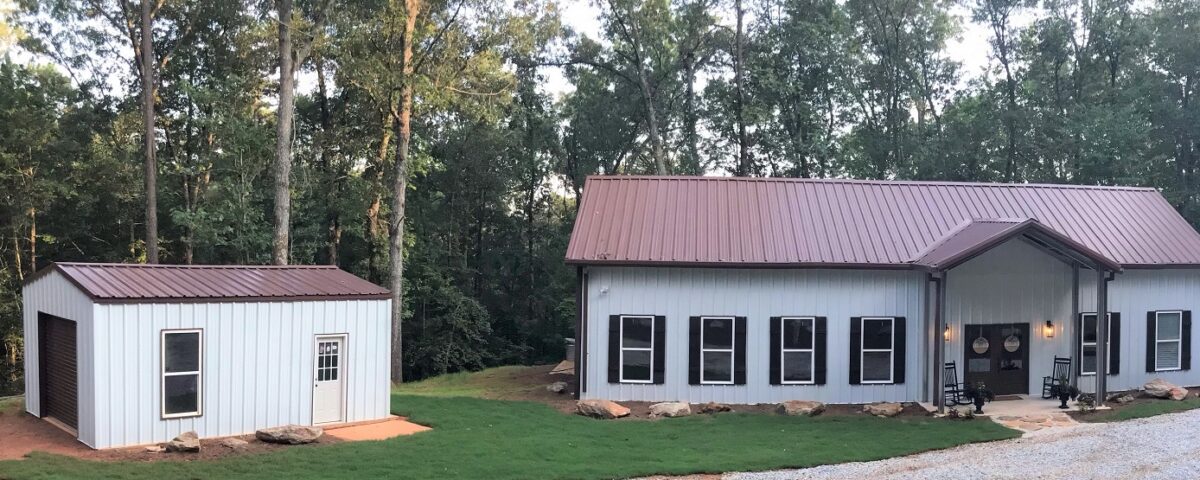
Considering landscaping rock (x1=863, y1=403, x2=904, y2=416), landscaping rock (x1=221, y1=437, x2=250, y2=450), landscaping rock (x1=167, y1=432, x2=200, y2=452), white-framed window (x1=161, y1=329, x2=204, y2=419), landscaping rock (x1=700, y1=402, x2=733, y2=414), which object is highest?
white-framed window (x1=161, y1=329, x2=204, y2=419)

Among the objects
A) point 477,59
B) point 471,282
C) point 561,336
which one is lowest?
point 561,336

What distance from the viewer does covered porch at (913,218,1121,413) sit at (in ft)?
53.7

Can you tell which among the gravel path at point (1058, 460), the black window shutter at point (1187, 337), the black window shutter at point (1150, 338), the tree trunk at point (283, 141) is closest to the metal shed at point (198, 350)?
the tree trunk at point (283, 141)

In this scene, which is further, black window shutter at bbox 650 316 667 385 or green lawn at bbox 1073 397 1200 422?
black window shutter at bbox 650 316 667 385

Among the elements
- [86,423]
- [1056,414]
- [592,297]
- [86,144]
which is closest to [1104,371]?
[1056,414]

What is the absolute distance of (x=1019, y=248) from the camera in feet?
55.9

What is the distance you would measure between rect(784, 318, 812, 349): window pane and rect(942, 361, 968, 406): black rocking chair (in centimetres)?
253

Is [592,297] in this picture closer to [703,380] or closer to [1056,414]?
[703,380]

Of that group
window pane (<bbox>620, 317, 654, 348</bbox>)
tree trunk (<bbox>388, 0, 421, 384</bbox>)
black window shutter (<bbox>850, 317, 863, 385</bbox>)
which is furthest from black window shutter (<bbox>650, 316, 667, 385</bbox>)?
tree trunk (<bbox>388, 0, 421, 384</bbox>)

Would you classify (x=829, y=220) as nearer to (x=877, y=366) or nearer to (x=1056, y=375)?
(x=877, y=366)

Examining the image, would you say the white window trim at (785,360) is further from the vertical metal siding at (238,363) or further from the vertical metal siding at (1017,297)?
the vertical metal siding at (238,363)

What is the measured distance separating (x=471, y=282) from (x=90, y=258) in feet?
42.6

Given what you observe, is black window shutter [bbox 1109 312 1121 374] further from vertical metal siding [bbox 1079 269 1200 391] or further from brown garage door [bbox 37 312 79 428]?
brown garage door [bbox 37 312 79 428]

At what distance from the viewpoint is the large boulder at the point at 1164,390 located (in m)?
16.3
